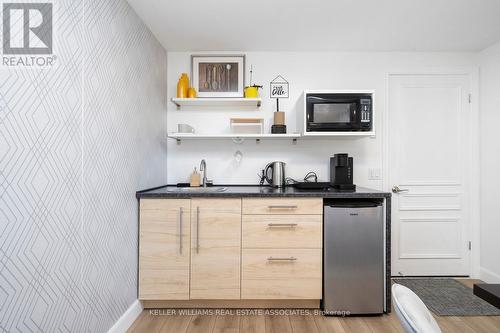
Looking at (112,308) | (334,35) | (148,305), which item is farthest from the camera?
(334,35)

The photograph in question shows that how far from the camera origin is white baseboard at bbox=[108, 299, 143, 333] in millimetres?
1636

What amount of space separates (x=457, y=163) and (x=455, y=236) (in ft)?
2.55

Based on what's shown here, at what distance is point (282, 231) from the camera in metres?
1.91

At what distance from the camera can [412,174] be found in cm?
257

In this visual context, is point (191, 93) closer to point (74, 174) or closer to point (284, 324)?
point (74, 174)

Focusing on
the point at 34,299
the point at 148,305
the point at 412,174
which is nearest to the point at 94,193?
the point at 34,299

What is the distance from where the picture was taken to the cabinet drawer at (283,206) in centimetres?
191

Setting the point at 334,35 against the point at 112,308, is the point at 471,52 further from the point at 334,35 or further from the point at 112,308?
the point at 112,308

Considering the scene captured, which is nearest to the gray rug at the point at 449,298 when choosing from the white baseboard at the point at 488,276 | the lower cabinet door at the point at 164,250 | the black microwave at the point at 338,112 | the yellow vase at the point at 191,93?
the white baseboard at the point at 488,276

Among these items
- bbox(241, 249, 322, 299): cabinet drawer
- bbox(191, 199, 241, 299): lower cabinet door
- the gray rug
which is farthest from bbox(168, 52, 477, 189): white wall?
the gray rug

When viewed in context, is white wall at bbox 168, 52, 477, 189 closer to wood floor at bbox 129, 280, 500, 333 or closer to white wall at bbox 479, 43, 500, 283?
white wall at bbox 479, 43, 500, 283

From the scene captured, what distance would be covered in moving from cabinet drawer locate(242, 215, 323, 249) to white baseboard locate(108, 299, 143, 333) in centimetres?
97

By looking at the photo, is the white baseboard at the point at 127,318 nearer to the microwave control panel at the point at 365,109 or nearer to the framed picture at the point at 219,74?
the framed picture at the point at 219,74

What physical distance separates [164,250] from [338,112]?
1.92 m
